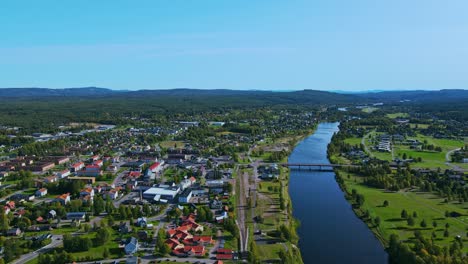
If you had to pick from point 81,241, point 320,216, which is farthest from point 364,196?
point 81,241

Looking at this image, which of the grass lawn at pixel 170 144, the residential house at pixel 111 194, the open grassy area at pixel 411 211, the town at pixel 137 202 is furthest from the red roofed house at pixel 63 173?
the open grassy area at pixel 411 211

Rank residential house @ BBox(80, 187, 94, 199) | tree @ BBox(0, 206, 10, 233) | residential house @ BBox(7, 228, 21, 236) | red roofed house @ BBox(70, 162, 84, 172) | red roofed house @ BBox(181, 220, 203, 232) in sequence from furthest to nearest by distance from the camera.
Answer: red roofed house @ BBox(70, 162, 84, 172) < residential house @ BBox(80, 187, 94, 199) < red roofed house @ BBox(181, 220, 203, 232) < tree @ BBox(0, 206, 10, 233) < residential house @ BBox(7, 228, 21, 236)

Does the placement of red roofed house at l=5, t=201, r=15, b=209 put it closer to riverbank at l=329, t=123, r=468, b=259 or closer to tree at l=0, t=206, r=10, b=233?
tree at l=0, t=206, r=10, b=233

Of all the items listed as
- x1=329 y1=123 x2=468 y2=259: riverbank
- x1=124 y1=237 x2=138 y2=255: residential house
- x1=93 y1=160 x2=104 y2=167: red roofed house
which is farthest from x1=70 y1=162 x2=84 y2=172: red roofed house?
x1=329 y1=123 x2=468 y2=259: riverbank

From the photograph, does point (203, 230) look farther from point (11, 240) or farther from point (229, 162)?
point (229, 162)

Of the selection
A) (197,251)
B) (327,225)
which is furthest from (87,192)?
(327,225)
